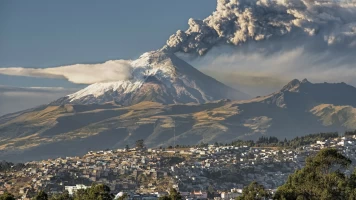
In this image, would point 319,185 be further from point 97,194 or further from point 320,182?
point 97,194

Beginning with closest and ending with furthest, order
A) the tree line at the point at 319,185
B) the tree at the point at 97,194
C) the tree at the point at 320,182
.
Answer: the tree line at the point at 319,185
the tree at the point at 320,182
the tree at the point at 97,194

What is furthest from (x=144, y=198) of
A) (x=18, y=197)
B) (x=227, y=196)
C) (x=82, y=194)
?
(x=82, y=194)

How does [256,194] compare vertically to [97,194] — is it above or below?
below

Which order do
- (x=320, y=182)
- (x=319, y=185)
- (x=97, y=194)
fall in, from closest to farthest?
(x=319, y=185) < (x=320, y=182) < (x=97, y=194)

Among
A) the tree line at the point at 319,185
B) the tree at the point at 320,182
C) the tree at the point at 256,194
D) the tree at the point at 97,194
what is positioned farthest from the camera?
the tree at the point at 97,194

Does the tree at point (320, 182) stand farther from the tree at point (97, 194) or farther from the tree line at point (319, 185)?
the tree at point (97, 194)

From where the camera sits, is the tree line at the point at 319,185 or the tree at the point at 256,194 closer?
the tree line at the point at 319,185

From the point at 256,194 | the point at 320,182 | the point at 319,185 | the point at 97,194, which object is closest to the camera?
the point at 319,185

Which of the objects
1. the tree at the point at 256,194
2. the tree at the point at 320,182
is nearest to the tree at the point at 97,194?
the tree at the point at 256,194

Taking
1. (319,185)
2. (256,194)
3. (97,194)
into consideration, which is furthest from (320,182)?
(97,194)
